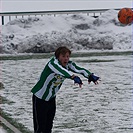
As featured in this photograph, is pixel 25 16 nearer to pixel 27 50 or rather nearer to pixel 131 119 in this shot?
pixel 27 50

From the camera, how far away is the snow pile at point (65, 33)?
28.5 m

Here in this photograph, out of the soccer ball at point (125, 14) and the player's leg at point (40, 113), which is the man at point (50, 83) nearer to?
the player's leg at point (40, 113)

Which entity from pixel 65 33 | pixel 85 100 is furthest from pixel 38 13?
pixel 85 100

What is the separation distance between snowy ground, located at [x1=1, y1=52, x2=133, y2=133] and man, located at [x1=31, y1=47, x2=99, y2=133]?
1601mm

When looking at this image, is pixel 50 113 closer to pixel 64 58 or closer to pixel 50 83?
pixel 50 83

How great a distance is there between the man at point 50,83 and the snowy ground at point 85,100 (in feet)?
5.25

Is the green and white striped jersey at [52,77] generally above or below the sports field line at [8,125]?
above

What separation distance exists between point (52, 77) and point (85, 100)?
217 inches

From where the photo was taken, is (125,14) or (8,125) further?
(125,14)

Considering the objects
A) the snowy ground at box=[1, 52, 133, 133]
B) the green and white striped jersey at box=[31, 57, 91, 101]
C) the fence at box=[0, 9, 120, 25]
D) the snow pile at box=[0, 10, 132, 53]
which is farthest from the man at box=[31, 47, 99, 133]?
the fence at box=[0, 9, 120, 25]

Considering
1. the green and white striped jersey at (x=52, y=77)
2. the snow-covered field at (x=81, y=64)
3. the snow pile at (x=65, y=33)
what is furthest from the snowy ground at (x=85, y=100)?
the snow pile at (x=65, y=33)

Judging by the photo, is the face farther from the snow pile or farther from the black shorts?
the snow pile

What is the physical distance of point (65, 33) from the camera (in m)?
30.3

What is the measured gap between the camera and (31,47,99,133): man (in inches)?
306
